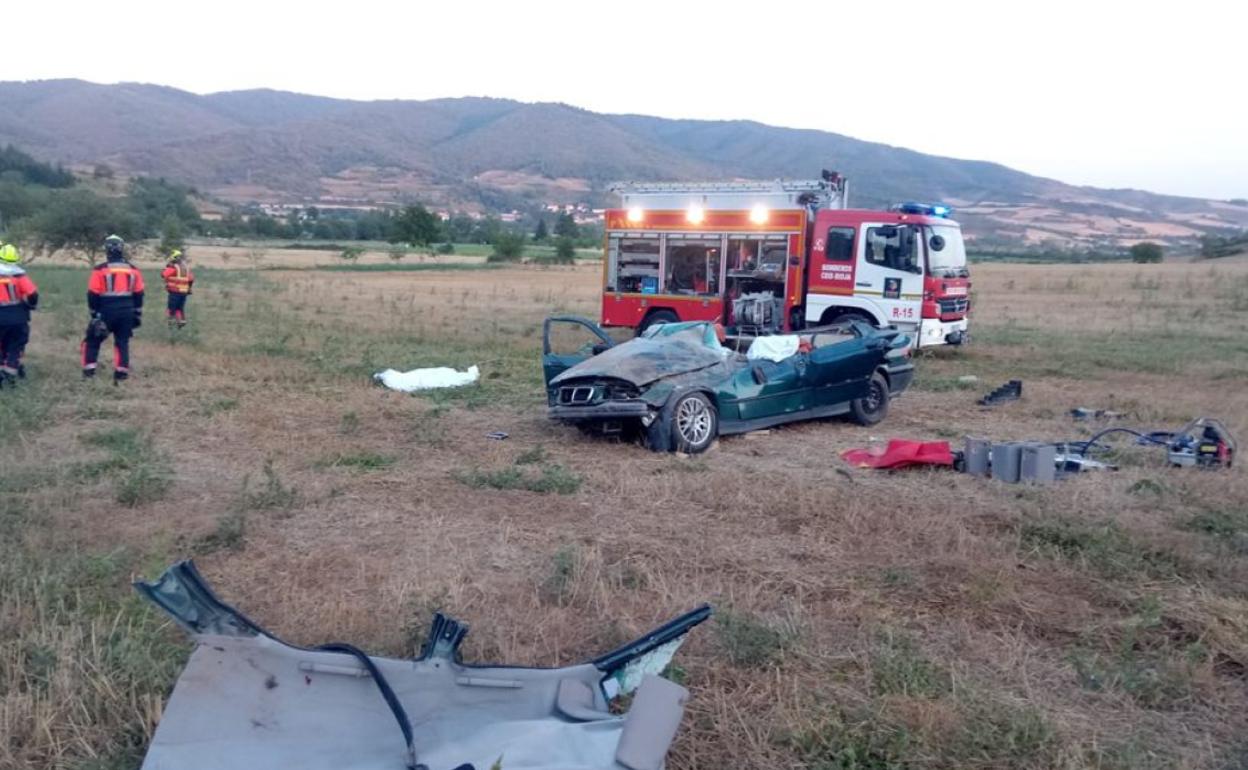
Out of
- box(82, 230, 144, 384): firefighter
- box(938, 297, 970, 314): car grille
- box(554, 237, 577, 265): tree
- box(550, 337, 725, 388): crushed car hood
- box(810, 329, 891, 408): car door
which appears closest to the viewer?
box(550, 337, 725, 388): crushed car hood

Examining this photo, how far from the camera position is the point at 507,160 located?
15862 centimetres

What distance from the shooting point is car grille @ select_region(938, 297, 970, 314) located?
15.7 meters

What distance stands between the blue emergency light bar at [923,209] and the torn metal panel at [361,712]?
513 inches

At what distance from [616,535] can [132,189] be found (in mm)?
81273

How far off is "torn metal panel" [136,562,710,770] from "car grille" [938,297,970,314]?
1279 centimetres

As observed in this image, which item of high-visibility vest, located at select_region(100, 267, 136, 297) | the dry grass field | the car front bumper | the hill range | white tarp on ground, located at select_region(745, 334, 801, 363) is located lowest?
the dry grass field

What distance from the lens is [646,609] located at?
5.32 metres

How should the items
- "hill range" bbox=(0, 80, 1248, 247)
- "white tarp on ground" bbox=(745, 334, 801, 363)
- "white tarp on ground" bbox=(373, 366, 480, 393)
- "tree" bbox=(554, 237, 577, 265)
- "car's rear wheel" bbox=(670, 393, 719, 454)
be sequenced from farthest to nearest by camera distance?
"hill range" bbox=(0, 80, 1248, 247), "tree" bbox=(554, 237, 577, 265), "white tarp on ground" bbox=(373, 366, 480, 393), "white tarp on ground" bbox=(745, 334, 801, 363), "car's rear wheel" bbox=(670, 393, 719, 454)

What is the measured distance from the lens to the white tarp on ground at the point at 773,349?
10.2 metres

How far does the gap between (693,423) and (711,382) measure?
0.47 metres

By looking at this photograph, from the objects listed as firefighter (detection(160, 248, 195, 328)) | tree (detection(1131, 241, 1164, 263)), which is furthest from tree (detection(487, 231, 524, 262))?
tree (detection(1131, 241, 1164, 263))

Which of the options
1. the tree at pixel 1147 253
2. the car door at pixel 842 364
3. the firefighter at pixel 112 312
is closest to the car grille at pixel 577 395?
the car door at pixel 842 364

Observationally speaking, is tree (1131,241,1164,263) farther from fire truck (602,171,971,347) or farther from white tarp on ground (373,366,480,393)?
white tarp on ground (373,366,480,393)

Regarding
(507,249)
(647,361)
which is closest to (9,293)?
(647,361)
